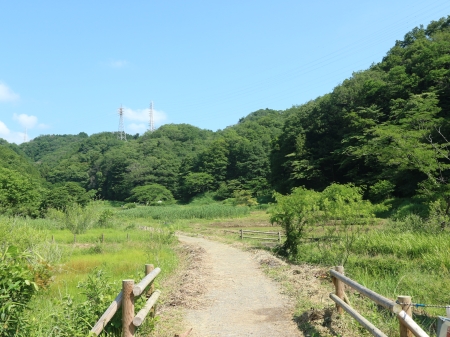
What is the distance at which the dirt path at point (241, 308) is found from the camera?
652cm

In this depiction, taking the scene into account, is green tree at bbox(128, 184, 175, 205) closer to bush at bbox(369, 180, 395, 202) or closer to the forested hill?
the forested hill

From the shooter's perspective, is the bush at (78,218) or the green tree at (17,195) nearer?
the bush at (78,218)

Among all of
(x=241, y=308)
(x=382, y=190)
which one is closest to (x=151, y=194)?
(x=382, y=190)

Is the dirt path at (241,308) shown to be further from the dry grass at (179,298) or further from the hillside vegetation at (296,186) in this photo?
the hillside vegetation at (296,186)

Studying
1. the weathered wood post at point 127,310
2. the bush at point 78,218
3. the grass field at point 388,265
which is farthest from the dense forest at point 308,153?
the weathered wood post at point 127,310

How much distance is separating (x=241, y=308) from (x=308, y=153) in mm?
46859

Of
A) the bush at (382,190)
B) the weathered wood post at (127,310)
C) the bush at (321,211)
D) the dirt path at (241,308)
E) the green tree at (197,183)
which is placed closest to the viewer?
the weathered wood post at (127,310)

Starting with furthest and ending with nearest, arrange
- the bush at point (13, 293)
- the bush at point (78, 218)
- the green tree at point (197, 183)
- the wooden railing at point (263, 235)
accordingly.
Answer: the green tree at point (197, 183) < the bush at point (78, 218) < the wooden railing at point (263, 235) < the bush at point (13, 293)

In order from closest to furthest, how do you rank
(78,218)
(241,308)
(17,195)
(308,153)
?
(241,308) → (78,218) → (17,195) → (308,153)

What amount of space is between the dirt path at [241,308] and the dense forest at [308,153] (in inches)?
476

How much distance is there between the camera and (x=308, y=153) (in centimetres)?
5325

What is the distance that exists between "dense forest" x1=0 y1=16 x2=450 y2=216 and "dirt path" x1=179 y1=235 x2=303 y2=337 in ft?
39.7

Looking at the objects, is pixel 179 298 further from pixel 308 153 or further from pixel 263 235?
pixel 308 153

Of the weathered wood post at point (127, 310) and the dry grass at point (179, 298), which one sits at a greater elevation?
the weathered wood post at point (127, 310)
